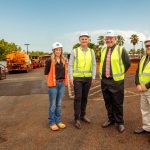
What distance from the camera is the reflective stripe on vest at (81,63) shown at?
272 inches

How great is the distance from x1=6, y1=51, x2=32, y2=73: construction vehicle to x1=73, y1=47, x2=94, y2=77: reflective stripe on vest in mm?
29949

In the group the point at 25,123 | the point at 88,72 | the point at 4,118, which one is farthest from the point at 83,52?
the point at 4,118

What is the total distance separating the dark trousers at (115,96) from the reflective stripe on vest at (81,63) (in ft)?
1.68

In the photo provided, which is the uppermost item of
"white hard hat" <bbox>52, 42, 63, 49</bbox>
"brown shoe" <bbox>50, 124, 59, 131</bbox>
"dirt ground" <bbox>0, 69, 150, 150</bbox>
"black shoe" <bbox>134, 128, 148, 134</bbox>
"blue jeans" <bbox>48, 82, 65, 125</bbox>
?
"white hard hat" <bbox>52, 42, 63, 49</bbox>

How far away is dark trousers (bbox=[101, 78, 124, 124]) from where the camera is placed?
657cm

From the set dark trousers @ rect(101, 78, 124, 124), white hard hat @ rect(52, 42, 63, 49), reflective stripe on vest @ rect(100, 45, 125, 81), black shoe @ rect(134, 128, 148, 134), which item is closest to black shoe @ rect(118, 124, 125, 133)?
dark trousers @ rect(101, 78, 124, 124)

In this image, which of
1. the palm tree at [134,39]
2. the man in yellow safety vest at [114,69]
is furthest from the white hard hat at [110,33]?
the palm tree at [134,39]

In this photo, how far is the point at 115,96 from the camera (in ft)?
21.6

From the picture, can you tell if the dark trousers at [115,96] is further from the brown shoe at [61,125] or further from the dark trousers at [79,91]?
the brown shoe at [61,125]

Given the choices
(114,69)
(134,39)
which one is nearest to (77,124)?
(114,69)

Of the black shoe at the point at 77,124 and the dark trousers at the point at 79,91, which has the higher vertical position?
the dark trousers at the point at 79,91

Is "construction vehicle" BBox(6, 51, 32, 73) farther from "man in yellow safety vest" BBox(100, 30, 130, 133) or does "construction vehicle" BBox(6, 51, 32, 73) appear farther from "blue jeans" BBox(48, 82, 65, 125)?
"man in yellow safety vest" BBox(100, 30, 130, 133)

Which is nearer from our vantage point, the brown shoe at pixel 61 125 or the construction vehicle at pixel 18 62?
the brown shoe at pixel 61 125

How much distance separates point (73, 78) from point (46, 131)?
4.50ft
